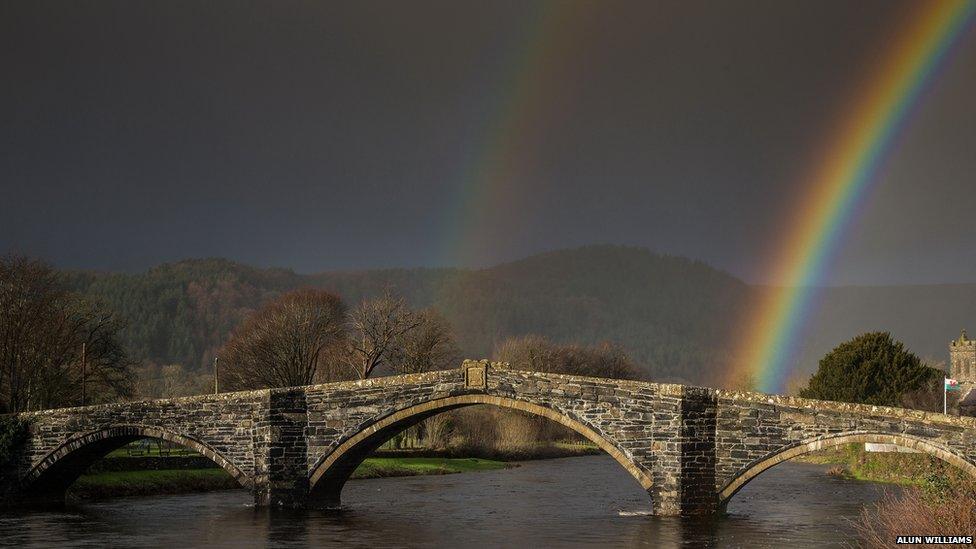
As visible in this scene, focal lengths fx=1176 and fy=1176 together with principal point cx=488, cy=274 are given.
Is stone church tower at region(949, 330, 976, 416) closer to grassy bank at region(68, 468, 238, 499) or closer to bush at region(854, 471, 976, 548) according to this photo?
grassy bank at region(68, 468, 238, 499)

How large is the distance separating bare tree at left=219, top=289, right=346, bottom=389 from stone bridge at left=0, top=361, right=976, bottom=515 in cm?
3707

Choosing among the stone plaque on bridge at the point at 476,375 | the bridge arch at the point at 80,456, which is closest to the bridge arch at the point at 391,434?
the stone plaque on bridge at the point at 476,375

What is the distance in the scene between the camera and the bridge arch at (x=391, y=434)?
3878 centimetres

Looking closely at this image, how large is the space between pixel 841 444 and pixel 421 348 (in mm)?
52599

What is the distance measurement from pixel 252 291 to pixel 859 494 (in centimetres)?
14032

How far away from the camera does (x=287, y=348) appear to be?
278 feet

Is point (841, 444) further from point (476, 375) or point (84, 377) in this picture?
point (84, 377)

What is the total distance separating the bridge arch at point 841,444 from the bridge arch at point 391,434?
2.82 meters

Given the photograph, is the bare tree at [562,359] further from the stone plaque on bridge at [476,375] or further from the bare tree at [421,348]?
the stone plaque on bridge at [476,375]

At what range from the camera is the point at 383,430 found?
1639 inches

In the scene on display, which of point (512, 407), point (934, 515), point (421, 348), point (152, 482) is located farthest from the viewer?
point (421, 348)

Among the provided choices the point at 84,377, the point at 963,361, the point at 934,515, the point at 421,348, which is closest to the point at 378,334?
the point at 421,348

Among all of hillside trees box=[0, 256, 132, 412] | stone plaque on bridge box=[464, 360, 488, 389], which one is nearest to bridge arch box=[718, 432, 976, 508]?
stone plaque on bridge box=[464, 360, 488, 389]

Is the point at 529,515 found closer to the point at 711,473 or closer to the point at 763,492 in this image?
the point at 711,473
